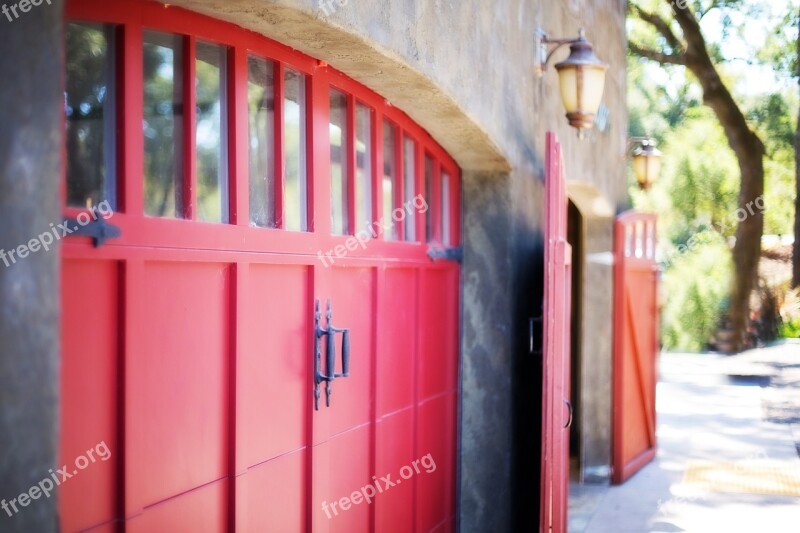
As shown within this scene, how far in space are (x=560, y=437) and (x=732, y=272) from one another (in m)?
16.3

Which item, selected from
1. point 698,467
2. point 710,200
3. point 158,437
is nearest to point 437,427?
point 158,437

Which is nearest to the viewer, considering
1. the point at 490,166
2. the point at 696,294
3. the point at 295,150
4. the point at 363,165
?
the point at 295,150

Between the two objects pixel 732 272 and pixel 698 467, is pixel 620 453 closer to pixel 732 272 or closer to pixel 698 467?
pixel 698 467

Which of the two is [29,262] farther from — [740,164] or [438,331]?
[740,164]

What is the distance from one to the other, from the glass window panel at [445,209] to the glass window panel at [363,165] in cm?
100

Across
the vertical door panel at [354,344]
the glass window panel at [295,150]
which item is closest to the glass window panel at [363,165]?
the vertical door panel at [354,344]

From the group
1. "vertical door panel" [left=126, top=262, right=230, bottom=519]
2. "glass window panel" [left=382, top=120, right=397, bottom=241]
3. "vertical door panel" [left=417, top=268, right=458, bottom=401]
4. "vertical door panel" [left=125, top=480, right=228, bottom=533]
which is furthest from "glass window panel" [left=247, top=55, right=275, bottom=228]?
"vertical door panel" [left=417, top=268, right=458, bottom=401]

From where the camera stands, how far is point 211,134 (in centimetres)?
324

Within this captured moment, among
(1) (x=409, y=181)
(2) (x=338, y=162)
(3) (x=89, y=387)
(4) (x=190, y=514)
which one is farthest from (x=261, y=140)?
(1) (x=409, y=181)

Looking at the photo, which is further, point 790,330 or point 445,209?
point 790,330

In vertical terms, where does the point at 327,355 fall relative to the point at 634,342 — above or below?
above

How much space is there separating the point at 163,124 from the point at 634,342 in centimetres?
684

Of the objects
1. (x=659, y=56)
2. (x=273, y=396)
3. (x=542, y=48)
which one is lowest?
(x=273, y=396)

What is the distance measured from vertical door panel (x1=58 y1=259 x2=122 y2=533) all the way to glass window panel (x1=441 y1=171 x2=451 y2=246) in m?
3.01
